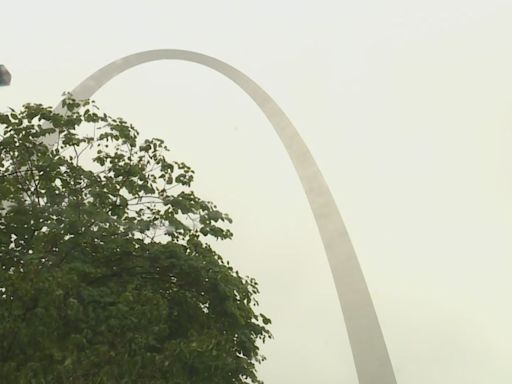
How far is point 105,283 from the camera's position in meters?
11.0

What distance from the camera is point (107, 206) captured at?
1181 cm

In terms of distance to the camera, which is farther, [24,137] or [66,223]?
[24,137]

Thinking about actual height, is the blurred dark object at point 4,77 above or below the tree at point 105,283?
above

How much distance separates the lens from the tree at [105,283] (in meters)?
8.25

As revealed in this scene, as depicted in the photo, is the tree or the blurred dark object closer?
the tree

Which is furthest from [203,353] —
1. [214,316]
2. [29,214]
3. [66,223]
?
[29,214]

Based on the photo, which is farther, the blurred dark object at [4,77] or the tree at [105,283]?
the blurred dark object at [4,77]

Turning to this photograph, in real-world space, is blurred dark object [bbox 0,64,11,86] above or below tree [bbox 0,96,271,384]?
above

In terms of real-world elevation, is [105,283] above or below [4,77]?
below

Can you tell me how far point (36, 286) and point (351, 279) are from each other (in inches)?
519

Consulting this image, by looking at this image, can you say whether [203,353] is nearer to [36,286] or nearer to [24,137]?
[36,286]

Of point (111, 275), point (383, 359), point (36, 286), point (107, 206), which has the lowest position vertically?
point (36, 286)

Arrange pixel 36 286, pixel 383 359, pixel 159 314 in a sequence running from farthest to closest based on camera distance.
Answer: pixel 383 359, pixel 159 314, pixel 36 286

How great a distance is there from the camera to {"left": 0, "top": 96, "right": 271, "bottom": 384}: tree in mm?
8250
